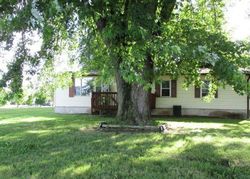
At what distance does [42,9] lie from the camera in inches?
247

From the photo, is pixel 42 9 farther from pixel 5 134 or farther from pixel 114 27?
pixel 5 134

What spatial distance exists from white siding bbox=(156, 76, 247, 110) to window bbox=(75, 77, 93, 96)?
14.9 ft

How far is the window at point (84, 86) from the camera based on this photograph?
83.1ft

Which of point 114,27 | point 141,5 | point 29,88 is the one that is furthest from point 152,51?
point 29,88

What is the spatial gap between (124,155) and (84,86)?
55.9 feet

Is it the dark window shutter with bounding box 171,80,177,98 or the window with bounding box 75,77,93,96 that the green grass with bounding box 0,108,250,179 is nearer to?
the dark window shutter with bounding box 171,80,177,98

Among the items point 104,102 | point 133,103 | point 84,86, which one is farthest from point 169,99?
point 133,103

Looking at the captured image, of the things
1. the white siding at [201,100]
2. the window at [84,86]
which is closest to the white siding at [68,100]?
the window at [84,86]

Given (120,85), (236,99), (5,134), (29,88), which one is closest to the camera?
(5,134)

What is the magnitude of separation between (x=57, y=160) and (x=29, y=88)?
1031 cm

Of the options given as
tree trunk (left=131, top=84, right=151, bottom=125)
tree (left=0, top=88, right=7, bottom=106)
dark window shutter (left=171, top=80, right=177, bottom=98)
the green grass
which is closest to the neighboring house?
dark window shutter (left=171, top=80, right=177, bottom=98)

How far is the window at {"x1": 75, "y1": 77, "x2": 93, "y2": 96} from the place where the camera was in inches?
998

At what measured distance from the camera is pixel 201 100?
23.7 m

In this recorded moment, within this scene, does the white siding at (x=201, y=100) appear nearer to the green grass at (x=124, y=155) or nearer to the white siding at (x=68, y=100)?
the white siding at (x=68, y=100)
